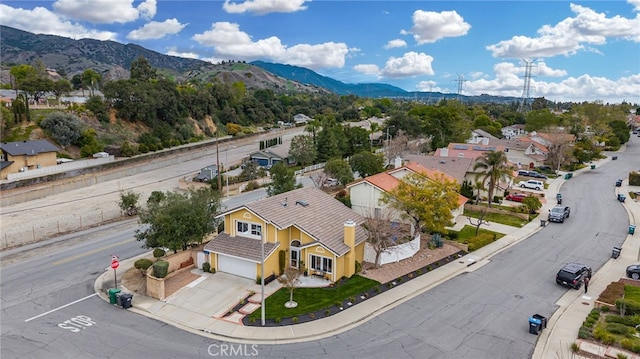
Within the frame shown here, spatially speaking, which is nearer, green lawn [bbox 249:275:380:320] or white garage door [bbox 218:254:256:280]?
green lawn [bbox 249:275:380:320]

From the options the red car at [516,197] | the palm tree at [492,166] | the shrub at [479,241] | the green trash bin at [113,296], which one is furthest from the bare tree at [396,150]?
the green trash bin at [113,296]

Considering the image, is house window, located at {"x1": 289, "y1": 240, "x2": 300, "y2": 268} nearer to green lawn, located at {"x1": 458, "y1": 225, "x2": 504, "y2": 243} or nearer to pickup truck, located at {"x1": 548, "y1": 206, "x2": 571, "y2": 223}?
green lawn, located at {"x1": 458, "y1": 225, "x2": 504, "y2": 243}

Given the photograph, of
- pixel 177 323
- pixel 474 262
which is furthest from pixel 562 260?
pixel 177 323

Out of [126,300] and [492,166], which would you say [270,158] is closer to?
[492,166]

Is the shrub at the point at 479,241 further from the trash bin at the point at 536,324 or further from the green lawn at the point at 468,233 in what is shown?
the trash bin at the point at 536,324

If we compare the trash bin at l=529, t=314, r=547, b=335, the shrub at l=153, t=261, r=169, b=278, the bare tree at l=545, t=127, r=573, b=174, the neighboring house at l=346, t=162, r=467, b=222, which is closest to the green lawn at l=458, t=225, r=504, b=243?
the neighboring house at l=346, t=162, r=467, b=222

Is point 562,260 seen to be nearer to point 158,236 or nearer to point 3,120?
point 158,236
